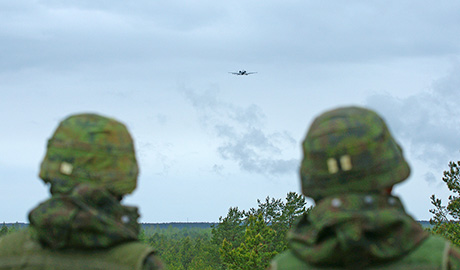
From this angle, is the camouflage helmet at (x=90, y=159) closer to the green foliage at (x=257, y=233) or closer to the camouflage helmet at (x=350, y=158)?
the camouflage helmet at (x=350, y=158)

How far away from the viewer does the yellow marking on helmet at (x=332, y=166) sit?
554 cm

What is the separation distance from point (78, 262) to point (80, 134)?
1.16m

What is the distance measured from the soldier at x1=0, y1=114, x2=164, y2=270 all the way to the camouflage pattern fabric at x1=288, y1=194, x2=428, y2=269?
5.90 feet

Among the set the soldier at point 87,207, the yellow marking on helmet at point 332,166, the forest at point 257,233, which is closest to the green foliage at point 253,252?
the forest at point 257,233

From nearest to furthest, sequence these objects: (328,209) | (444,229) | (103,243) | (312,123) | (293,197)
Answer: (328,209), (312,123), (103,243), (444,229), (293,197)

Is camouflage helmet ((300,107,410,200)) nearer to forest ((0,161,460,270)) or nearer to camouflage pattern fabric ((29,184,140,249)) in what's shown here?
camouflage pattern fabric ((29,184,140,249))

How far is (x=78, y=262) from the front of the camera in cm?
665

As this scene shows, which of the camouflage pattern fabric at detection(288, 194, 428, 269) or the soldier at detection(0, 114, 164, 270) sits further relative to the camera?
the soldier at detection(0, 114, 164, 270)

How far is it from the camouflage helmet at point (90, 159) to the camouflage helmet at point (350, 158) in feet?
6.28

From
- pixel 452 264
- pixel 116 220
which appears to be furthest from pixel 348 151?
pixel 116 220

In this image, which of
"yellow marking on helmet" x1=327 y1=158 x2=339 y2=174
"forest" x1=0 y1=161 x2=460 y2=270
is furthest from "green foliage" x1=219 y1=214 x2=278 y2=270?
"yellow marking on helmet" x1=327 y1=158 x2=339 y2=174

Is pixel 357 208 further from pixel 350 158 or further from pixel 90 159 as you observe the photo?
pixel 90 159

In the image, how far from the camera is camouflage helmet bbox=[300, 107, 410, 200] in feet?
18.1

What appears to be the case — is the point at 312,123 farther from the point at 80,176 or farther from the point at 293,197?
the point at 293,197
